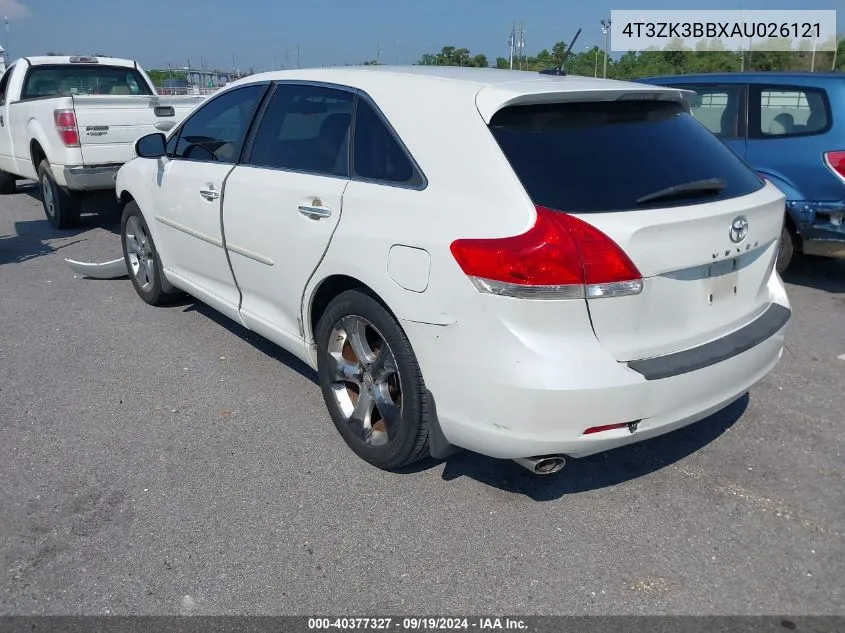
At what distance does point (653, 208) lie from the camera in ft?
9.15

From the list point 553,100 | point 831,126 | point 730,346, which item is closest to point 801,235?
point 831,126

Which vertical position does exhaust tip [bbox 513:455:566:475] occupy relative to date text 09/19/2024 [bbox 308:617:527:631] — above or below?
above

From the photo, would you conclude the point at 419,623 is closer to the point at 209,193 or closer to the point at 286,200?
the point at 286,200

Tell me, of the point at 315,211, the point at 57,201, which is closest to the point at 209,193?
the point at 315,211

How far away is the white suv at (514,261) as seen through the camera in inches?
104

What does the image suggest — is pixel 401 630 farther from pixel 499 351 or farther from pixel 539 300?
pixel 539 300

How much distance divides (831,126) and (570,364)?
185 inches

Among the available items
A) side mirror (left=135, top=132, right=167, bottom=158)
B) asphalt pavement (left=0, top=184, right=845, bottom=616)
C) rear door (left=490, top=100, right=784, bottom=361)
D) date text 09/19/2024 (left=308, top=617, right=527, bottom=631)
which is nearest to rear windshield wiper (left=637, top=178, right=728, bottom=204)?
rear door (left=490, top=100, right=784, bottom=361)

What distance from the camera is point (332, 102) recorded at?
3.71m

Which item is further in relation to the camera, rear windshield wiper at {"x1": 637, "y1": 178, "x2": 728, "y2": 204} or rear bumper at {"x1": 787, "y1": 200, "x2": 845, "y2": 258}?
rear bumper at {"x1": 787, "y1": 200, "x2": 845, "y2": 258}

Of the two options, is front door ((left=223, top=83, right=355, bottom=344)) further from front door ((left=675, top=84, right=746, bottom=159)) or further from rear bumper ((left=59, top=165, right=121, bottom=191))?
rear bumper ((left=59, top=165, right=121, bottom=191))

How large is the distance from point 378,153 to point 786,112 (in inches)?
186

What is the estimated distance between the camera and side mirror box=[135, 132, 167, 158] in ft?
16.4

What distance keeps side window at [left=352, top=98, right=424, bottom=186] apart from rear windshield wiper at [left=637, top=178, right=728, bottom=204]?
89cm
